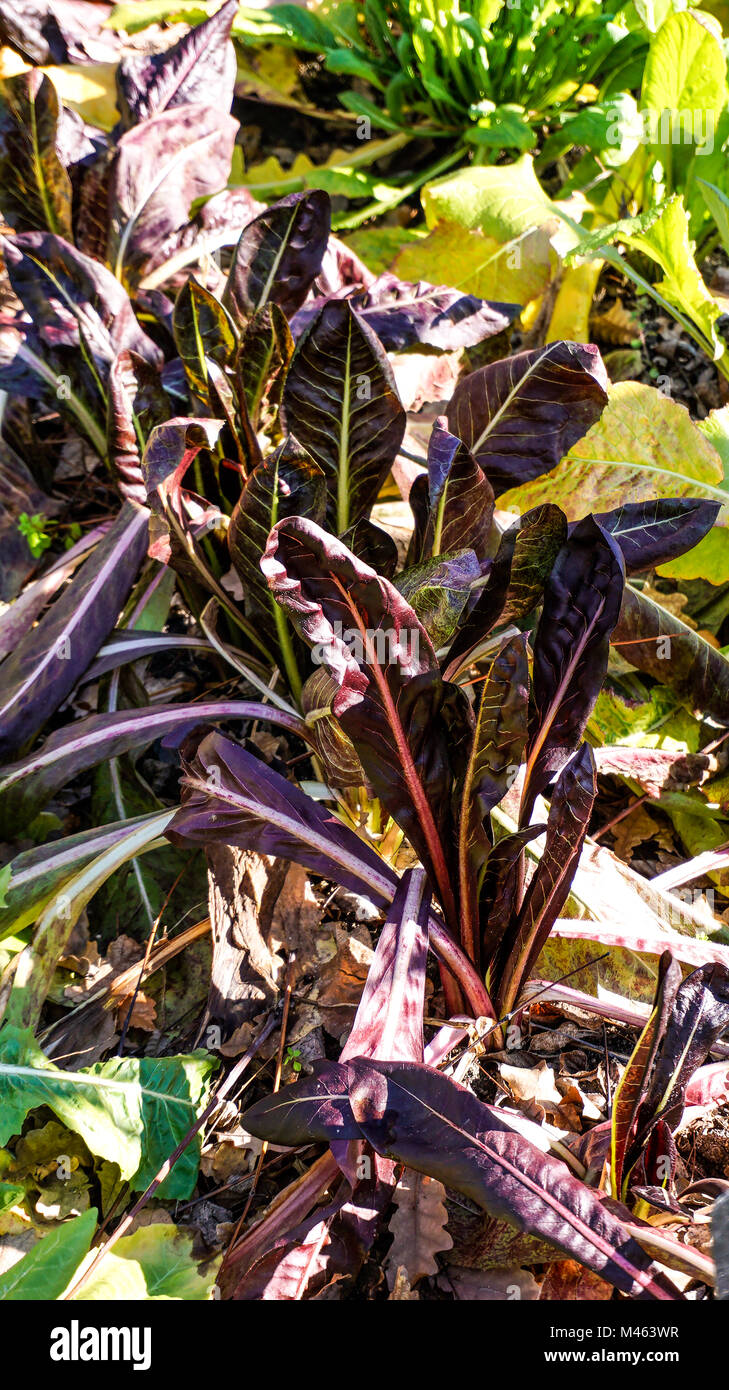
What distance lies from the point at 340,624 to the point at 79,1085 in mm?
769

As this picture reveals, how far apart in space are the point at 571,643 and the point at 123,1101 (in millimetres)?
905

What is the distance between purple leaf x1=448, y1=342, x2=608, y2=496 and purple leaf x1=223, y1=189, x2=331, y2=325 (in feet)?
1.40

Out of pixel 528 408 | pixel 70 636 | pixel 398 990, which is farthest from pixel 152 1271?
pixel 528 408

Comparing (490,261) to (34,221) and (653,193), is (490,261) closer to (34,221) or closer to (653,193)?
(653,193)

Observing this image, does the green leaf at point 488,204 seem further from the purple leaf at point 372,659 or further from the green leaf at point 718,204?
the purple leaf at point 372,659

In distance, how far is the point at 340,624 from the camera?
1.16 metres

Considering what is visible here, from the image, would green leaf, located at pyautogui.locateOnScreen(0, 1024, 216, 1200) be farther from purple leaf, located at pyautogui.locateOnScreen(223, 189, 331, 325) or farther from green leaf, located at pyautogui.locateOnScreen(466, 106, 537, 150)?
green leaf, located at pyautogui.locateOnScreen(466, 106, 537, 150)

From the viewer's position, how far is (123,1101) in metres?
1.31

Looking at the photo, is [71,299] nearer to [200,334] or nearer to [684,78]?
[200,334]

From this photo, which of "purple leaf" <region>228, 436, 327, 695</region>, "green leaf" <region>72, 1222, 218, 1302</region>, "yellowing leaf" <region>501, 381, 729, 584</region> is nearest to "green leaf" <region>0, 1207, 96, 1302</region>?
"green leaf" <region>72, 1222, 218, 1302</region>

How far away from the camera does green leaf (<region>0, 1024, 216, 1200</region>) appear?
1.27m

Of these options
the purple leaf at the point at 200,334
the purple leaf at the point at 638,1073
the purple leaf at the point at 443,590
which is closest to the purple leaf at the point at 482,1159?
the purple leaf at the point at 638,1073

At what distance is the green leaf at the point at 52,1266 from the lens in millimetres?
1142
